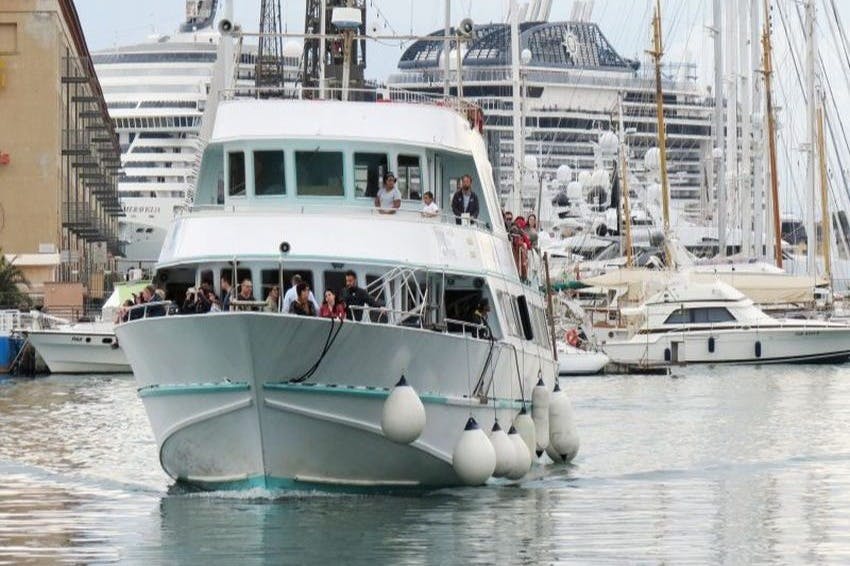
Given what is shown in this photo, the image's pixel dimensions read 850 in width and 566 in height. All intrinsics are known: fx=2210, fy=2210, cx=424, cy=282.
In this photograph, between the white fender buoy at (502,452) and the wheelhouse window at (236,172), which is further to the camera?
the wheelhouse window at (236,172)

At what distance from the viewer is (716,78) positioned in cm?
9700

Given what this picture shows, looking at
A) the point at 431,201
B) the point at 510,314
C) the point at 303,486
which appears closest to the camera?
the point at 303,486

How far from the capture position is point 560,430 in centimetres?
3481

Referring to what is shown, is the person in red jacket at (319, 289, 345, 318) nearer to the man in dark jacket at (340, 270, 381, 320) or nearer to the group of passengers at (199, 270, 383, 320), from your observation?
the group of passengers at (199, 270, 383, 320)

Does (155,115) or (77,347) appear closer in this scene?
(77,347)

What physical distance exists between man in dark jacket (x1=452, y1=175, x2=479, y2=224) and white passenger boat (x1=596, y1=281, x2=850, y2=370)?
4504cm

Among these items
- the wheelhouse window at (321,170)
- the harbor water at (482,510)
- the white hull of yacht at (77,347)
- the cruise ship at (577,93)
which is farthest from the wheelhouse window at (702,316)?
the cruise ship at (577,93)

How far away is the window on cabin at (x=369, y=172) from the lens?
31.2 m

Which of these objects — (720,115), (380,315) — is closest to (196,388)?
(380,315)

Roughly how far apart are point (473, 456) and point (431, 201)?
418cm

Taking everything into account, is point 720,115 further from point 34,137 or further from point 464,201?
point 464,201

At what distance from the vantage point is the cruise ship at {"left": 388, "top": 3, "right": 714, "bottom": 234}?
159375mm

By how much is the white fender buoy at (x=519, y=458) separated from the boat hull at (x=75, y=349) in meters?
38.3

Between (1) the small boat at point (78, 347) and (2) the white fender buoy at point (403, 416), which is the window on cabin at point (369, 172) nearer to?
(2) the white fender buoy at point (403, 416)
